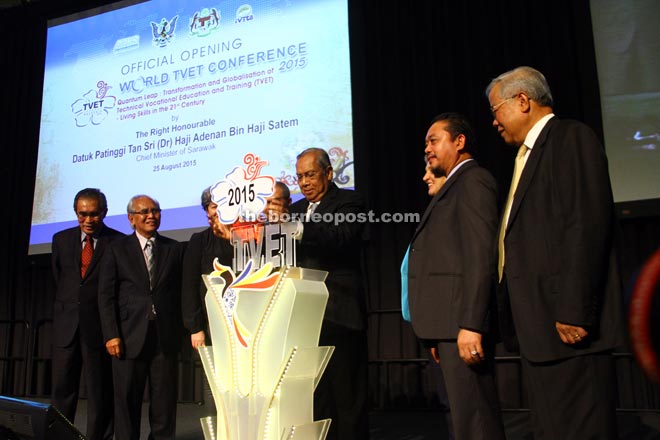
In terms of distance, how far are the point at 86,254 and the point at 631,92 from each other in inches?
140

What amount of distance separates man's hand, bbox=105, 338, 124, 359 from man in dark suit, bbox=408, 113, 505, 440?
1.67 m

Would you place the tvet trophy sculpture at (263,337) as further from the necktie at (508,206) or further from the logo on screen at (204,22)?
the logo on screen at (204,22)

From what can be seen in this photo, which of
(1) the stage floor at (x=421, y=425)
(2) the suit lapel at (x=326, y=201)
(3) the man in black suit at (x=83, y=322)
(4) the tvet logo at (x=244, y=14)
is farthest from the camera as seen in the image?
(4) the tvet logo at (x=244, y=14)

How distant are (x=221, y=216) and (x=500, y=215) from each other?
956 millimetres

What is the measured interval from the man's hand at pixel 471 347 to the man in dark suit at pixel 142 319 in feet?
5.74

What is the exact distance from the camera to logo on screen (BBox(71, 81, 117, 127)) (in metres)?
5.17

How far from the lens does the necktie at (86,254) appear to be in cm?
330

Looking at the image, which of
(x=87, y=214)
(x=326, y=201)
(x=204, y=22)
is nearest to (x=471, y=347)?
(x=326, y=201)

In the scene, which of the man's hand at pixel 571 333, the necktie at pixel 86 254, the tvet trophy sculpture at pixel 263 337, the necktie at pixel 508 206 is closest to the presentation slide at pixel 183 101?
the necktie at pixel 86 254

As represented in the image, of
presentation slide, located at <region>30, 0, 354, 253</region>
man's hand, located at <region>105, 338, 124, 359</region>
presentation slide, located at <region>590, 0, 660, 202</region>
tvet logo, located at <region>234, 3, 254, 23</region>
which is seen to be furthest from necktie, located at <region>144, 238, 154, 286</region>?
presentation slide, located at <region>590, 0, 660, 202</region>

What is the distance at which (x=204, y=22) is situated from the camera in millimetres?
4938

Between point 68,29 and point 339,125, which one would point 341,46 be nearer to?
point 339,125

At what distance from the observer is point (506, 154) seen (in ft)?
14.5

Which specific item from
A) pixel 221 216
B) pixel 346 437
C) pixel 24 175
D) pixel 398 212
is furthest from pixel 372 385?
pixel 24 175
